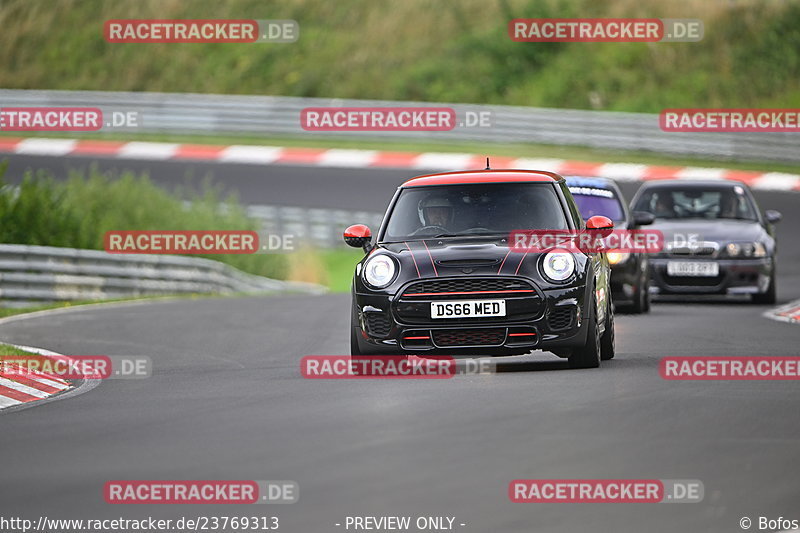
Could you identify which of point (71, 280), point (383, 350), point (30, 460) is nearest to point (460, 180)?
point (383, 350)

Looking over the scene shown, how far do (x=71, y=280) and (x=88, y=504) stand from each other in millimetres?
16783

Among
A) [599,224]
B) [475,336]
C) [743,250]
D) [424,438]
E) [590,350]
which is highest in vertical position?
[743,250]

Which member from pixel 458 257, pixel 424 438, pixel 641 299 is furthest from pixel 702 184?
pixel 424 438

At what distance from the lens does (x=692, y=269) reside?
20.1 metres

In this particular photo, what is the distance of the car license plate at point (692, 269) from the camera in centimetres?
2003

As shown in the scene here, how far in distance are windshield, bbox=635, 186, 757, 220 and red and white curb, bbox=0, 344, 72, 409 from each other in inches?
400

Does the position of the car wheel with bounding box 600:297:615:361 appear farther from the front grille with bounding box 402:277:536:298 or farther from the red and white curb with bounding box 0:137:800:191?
the red and white curb with bounding box 0:137:800:191

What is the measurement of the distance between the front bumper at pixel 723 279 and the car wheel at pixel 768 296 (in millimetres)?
80

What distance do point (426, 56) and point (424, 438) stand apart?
124 ft

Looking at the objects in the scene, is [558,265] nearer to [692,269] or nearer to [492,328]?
[492,328]

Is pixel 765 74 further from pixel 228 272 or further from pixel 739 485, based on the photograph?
pixel 739 485

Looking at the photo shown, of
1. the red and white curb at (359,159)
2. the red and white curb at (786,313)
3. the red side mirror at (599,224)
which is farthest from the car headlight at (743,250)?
the red and white curb at (359,159)

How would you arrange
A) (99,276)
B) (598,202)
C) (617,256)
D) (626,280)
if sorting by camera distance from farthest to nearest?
(99,276), (598,202), (626,280), (617,256)

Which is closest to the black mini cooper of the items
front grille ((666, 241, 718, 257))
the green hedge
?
front grille ((666, 241, 718, 257))
